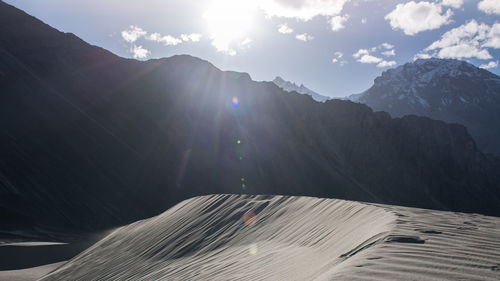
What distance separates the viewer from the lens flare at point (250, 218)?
279 inches

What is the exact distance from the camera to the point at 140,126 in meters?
33.2

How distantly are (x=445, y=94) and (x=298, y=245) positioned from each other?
6413 inches

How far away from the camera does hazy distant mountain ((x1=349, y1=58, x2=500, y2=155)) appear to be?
122 metres

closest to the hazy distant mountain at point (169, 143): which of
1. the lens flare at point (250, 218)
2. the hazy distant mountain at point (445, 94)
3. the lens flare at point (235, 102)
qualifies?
the lens flare at point (235, 102)

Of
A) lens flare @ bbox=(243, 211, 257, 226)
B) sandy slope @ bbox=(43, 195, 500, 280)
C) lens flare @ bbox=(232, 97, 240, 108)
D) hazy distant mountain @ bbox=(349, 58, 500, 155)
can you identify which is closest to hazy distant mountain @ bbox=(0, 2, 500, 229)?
lens flare @ bbox=(232, 97, 240, 108)

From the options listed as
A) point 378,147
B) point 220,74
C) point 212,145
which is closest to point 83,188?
point 212,145

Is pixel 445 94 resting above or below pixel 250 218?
above

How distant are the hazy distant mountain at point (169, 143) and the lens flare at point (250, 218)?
16.5m

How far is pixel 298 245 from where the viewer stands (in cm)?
495

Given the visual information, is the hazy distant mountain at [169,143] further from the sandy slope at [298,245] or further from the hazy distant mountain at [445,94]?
the hazy distant mountain at [445,94]

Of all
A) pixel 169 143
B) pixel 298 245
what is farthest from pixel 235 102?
pixel 298 245

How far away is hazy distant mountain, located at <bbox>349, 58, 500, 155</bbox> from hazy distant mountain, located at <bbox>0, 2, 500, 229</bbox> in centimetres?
7175

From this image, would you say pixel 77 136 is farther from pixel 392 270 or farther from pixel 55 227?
pixel 392 270

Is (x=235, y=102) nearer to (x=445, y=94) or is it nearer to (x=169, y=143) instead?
(x=169, y=143)
